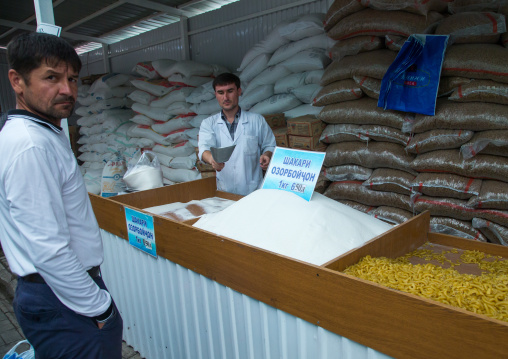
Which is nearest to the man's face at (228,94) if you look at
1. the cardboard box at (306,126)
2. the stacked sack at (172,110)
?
the cardboard box at (306,126)

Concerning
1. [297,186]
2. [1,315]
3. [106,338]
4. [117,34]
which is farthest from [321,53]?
[117,34]

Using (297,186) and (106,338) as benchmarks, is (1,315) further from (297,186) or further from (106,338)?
(297,186)

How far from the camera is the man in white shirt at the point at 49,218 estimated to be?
90cm

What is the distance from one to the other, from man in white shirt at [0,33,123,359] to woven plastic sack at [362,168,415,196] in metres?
1.92

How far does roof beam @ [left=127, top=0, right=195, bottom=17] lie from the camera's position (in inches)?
166

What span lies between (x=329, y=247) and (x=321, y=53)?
2.16 metres

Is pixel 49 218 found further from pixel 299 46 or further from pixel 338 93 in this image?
pixel 299 46

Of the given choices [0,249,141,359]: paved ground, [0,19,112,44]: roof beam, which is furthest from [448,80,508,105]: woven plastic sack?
[0,19,112,44]: roof beam

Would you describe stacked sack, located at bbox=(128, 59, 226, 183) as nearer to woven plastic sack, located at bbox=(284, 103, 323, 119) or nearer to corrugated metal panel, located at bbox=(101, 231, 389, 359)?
woven plastic sack, located at bbox=(284, 103, 323, 119)

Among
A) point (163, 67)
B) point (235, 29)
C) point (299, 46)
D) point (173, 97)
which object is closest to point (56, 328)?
point (299, 46)

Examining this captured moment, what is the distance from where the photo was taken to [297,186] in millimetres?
1565

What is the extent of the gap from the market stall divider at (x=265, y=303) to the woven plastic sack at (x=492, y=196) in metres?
0.75

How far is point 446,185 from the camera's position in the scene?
7.30 ft

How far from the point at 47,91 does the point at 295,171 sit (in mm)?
938
